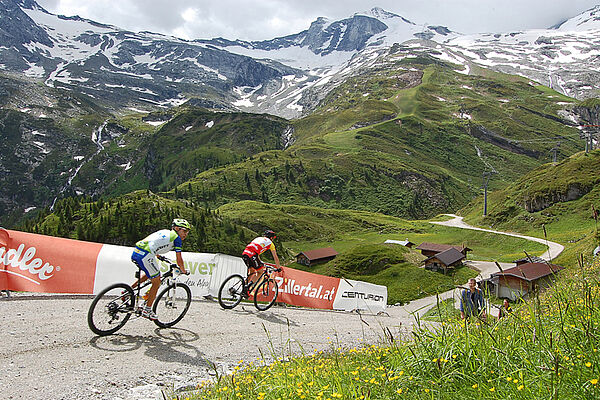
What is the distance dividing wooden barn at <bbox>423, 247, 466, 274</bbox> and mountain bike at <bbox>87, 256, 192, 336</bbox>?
6312 cm

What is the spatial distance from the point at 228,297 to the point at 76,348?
292 inches

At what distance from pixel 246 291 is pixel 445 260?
197 ft

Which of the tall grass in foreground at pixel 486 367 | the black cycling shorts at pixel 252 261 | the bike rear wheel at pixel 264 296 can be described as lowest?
the bike rear wheel at pixel 264 296

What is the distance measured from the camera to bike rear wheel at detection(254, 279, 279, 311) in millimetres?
17156

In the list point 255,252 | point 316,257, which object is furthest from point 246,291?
point 316,257

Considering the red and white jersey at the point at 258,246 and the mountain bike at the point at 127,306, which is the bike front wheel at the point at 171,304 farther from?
the red and white jersey at the point at 258,246

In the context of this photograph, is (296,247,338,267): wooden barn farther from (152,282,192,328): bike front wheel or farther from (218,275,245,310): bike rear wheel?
(152,282,192,328): bike front wheel

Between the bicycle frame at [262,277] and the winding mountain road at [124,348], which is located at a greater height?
the bicycle frame at [262,277]

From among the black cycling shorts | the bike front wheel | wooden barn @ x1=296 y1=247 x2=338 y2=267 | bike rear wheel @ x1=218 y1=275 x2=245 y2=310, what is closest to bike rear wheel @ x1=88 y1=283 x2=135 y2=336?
the bike front wheel

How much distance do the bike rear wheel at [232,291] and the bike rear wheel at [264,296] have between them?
29.2 inches

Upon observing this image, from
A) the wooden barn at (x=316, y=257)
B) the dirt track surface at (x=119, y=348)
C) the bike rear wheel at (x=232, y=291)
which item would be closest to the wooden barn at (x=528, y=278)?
the dirt track surface at (x=119, y=348)

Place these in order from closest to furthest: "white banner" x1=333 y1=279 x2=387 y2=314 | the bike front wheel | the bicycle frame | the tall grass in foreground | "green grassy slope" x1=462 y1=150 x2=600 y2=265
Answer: the tall grass in foreground → the bike front wheel → the bicycle frame → "white banner" x1=333 y1=279 x2=387 y2=314 → "green grassy slope" x1=462 y1=150 x2=600 y2=265

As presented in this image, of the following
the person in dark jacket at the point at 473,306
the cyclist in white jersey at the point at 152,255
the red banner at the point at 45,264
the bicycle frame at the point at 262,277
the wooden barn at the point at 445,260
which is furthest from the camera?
the wooden barn at the point at 445,260

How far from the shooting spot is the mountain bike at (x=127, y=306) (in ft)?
35.6
